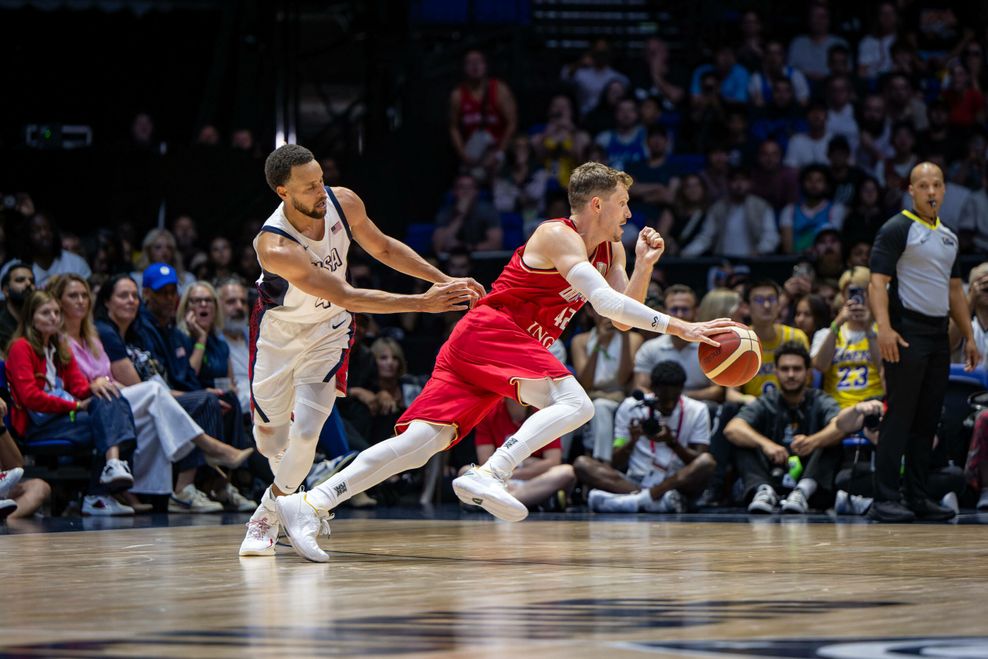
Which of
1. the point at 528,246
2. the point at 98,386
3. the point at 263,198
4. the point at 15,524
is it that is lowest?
the point at 15,524

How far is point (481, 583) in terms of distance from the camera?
14.8 feet

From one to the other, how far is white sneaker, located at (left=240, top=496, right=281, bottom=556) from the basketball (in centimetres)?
174

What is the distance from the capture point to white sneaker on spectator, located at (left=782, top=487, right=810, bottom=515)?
8.60m

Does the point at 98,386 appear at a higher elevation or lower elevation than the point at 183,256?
lower

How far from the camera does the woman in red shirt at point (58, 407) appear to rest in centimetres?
855

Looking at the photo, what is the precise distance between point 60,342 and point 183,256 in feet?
8.70

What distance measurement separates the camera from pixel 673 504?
8.97 meters

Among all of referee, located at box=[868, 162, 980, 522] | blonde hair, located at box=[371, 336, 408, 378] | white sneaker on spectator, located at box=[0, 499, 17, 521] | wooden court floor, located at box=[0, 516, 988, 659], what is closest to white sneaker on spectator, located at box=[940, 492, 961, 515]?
referee, located at box=[868, 162, 980, 522]

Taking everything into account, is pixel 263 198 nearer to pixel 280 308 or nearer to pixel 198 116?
pixel 198 116

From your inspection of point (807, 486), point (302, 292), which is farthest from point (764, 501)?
point (302, 292)

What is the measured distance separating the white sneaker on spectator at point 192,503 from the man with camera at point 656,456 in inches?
92.4

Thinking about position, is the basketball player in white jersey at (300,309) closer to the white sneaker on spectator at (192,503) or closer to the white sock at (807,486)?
the white sneaker on spectator at (192,503)

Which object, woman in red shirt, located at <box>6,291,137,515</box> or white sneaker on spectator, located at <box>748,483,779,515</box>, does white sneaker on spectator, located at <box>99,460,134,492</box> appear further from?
white sneaker on spectator, located at <box>748,483,779,515</box>

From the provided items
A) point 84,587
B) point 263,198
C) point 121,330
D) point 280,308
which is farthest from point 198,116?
point 84,587
